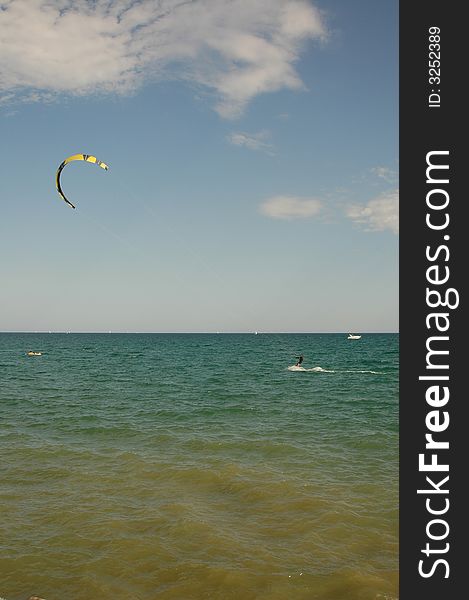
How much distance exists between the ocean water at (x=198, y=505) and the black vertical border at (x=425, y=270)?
2.64m

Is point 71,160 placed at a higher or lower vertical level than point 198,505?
higher

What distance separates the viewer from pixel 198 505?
36.1ft

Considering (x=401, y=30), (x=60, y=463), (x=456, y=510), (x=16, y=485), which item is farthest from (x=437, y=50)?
(x=60, y=463)

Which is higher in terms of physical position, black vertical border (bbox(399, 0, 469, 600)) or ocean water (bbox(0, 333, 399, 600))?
black vertical border (bbox(399, 0, 469, 600))

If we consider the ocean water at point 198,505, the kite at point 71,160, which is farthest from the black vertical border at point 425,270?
the kite at point 71,160

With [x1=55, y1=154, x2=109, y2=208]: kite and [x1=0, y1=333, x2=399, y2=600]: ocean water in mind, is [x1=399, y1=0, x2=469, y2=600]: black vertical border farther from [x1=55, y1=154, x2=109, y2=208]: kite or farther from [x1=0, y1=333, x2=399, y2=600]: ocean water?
[x1=55, y1=154, x2=109, y2=208]: kite

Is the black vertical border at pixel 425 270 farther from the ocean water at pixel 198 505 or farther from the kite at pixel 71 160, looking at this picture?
the kite at pixel 71 160

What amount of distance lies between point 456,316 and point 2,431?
17.7 meters

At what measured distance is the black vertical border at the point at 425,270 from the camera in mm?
5391

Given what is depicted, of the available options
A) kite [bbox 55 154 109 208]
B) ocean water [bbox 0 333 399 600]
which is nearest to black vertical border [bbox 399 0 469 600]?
ocean water [bbox 0 333 399 600]

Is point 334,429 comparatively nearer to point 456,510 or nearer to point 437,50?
point 456,510

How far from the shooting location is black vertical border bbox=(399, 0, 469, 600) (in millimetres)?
5391

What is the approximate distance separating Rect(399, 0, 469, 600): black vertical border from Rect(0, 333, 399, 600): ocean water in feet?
8.65

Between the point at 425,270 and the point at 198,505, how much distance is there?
26.0ft
